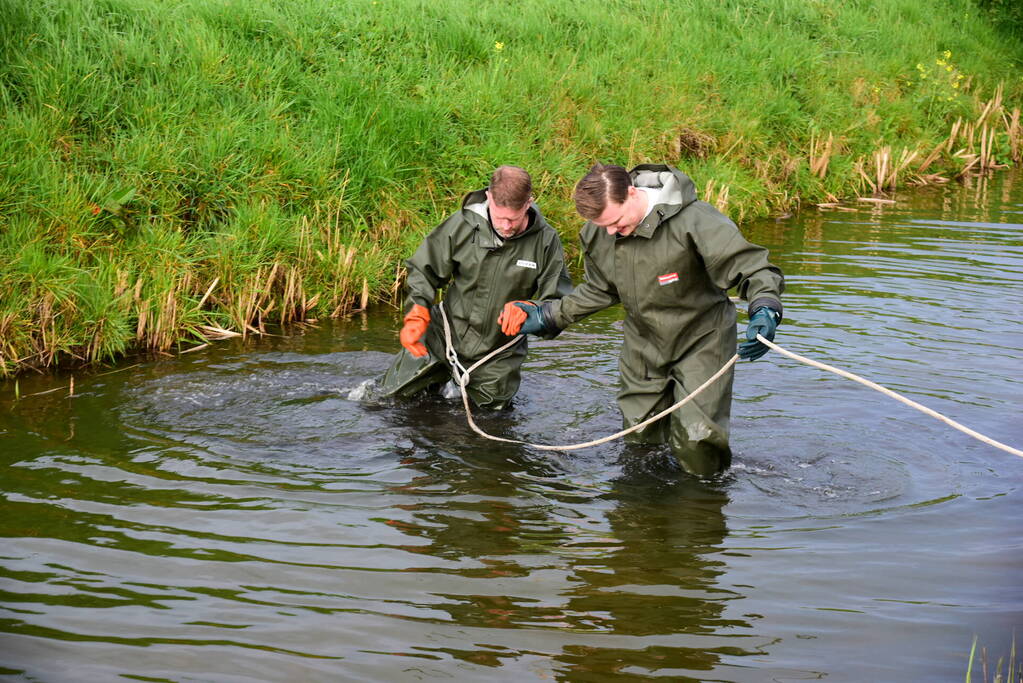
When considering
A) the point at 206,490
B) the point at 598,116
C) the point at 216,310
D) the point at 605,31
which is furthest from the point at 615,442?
the point at 605,31

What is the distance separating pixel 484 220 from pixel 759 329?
6.57 ft

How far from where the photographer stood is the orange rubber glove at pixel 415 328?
5910 millimetres

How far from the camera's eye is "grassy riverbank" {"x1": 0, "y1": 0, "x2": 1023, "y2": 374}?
7508 mm

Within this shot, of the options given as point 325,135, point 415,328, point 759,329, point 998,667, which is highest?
point 325,135

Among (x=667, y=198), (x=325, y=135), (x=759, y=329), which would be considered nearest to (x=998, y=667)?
(x=759, y=329)

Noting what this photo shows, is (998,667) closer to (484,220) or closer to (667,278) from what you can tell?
(667,278)

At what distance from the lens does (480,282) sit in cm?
617

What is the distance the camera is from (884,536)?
465 centimetres

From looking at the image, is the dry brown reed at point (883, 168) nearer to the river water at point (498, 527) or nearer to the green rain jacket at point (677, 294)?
the river water at point (498, 527)

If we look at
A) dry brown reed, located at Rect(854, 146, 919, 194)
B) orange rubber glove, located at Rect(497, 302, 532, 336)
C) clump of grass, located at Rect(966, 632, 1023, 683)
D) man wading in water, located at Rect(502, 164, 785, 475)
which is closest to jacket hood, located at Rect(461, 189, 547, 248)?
orange rubber glove, located at Rect(497, 302, 532, 336)

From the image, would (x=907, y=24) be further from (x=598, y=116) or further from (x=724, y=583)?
(x=724, y=583)

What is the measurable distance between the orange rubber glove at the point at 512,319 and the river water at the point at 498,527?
0.69 meters

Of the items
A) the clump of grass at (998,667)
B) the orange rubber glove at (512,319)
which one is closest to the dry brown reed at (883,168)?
the orange rubber glove at (512,319)

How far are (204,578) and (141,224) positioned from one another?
449 centimetres
